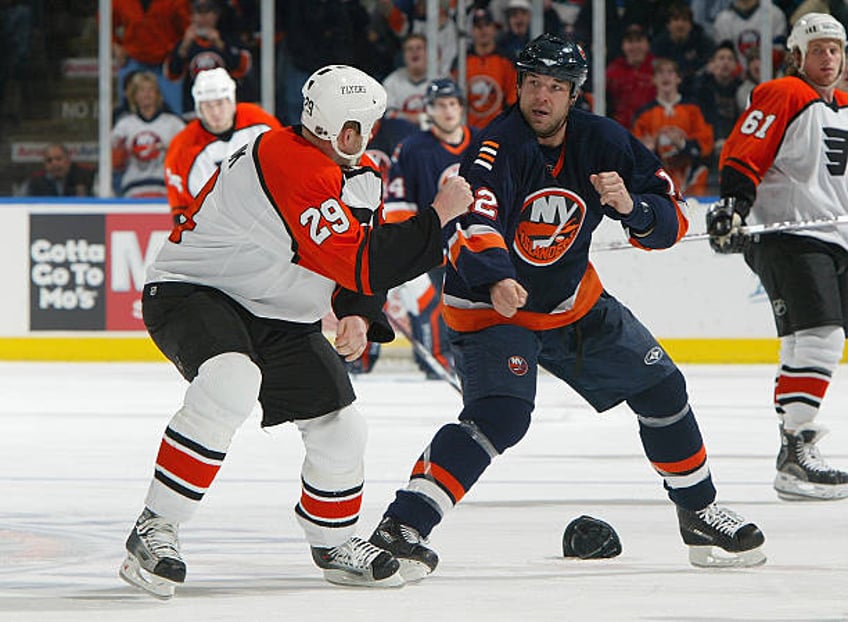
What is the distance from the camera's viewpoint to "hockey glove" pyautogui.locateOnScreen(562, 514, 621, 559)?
3.66m

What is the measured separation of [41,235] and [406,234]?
607 cm

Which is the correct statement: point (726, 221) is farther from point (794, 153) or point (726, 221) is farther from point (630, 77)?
point (630, 77)

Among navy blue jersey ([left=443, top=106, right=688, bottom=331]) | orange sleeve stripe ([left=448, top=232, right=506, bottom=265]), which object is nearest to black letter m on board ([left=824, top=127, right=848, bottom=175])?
navy blue jersey ([left=443, top=106, right=688, bottom=331])

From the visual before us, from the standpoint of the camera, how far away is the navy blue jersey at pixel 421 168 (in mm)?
7227

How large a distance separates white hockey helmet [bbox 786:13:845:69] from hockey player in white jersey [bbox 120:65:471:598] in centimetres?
184

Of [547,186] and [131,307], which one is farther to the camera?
[131,307]

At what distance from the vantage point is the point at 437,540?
391cm

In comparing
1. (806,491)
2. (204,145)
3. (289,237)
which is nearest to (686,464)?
(289,237)

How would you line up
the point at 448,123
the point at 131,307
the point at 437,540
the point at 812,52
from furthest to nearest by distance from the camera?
the point at 131,307 → the point at 448,123 → the point at 812,52 → the point at 437,540

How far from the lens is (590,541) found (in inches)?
144

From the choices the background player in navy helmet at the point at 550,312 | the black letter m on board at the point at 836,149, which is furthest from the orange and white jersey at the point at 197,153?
the background player in navy helmet at the point at 550,312

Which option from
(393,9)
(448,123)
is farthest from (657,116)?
(448,123)

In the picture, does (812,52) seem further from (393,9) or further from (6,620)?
(393,9)

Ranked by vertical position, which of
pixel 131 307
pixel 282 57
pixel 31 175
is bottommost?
pixel 131 307
